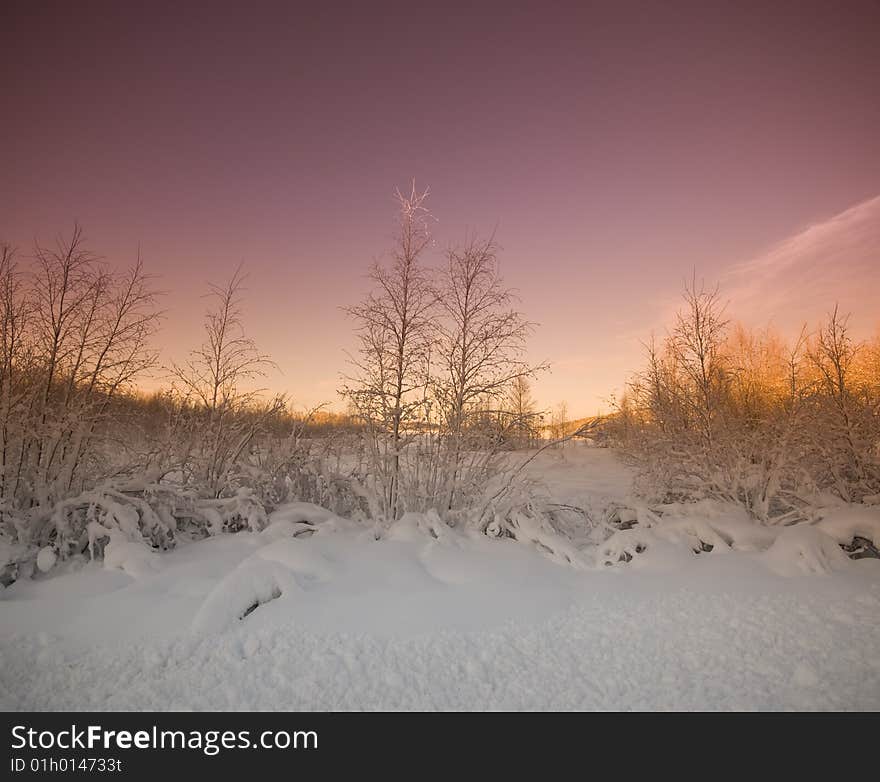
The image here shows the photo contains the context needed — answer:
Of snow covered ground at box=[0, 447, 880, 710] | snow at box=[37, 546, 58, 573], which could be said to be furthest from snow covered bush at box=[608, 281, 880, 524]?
snow at box=[37, 546, 58, 573]

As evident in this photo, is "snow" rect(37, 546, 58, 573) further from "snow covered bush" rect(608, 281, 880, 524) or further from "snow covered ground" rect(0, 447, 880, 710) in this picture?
"snow covered bush" rect(608, 281, 880, 524)

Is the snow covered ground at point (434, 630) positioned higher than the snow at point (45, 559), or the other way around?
the snow at point (45, 559)

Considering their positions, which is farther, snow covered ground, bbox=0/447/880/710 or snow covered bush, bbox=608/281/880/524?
snow covered bush, bbox=608/281/880/524

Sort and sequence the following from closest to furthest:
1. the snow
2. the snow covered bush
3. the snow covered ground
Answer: the snow covered ground < the snow < the snow covered bush

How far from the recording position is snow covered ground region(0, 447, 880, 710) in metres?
→ 2.34

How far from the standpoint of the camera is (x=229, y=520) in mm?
5934

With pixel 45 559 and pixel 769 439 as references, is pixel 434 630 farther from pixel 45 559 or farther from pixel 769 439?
pixel 769 439

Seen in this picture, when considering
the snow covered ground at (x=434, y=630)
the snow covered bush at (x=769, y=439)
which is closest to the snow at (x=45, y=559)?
the snow covered ground at (x=434, y=630)

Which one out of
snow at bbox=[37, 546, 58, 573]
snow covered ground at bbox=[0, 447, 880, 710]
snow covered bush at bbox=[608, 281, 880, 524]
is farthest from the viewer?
snow covered bush at bbox=[608, 281, 880, 524]

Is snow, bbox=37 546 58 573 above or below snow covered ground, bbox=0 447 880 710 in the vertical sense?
above

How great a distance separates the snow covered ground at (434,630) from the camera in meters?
2.34

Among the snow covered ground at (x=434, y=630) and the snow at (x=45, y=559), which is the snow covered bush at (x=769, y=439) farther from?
the snow at (x=45, y=559)

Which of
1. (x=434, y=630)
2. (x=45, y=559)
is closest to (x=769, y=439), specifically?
(x=434, y=630)
